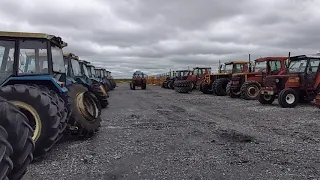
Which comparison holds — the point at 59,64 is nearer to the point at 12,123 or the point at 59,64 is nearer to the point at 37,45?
the point at 37,45

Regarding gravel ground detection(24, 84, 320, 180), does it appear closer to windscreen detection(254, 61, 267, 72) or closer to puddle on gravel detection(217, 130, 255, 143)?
puddle on gravel detection(217, 130, 255, 143)

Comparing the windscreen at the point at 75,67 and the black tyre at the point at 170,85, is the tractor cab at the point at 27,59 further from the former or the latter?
the black tyre at the point at 170,85

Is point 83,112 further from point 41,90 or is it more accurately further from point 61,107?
point 41,90

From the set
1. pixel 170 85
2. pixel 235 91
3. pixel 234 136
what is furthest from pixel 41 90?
pixel 170 85

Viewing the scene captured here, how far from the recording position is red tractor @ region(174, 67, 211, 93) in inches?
1144

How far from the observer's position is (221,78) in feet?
83.1

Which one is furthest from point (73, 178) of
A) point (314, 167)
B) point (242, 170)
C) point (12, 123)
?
point (314, 167)

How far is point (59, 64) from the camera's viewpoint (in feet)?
26.6

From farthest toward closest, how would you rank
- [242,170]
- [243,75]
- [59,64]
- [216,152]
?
[243,75] → [59,64] → [216,152] → [242,170]

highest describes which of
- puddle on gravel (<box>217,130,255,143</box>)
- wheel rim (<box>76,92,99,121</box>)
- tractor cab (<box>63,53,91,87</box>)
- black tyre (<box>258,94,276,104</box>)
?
tractor cab (<box>63,53,91,87</box>)

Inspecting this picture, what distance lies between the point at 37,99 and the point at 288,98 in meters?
11.4

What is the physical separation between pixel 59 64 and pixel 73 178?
13.0 ft

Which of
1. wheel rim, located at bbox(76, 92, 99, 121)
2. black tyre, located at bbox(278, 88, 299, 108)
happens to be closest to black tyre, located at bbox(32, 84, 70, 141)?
wheel rim, located at bbox(76, 92, 99, 121)

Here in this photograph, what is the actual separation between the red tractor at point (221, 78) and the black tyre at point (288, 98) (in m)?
9.05
